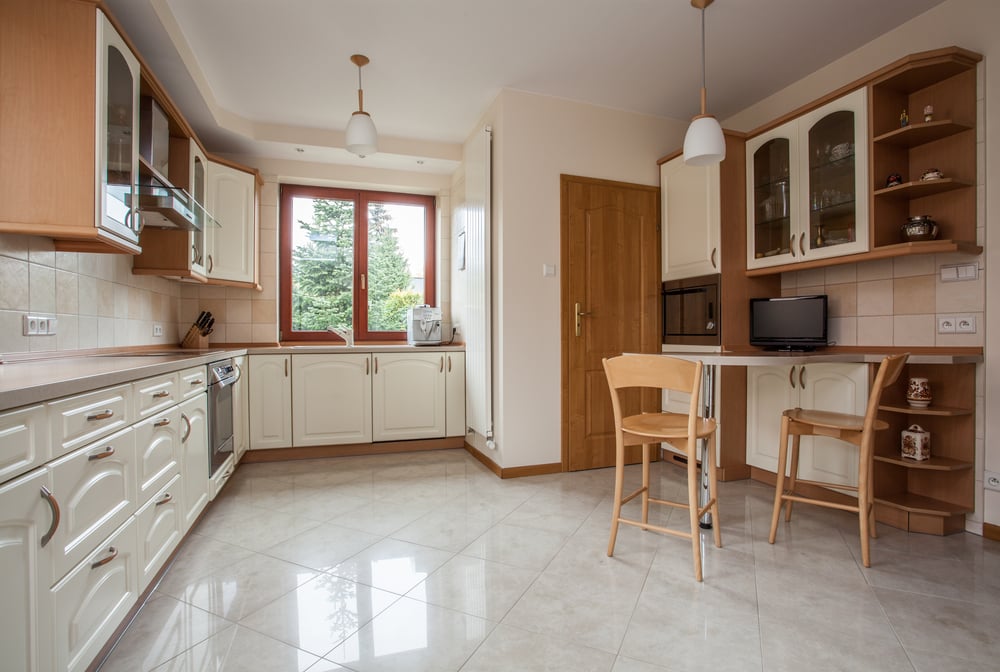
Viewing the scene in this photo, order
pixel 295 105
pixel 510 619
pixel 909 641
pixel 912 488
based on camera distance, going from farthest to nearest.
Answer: pixel 295 105
pixel 912 488
pixel 510 619
pixel 909 641

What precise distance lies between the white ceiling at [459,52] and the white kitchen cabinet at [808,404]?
1847mm

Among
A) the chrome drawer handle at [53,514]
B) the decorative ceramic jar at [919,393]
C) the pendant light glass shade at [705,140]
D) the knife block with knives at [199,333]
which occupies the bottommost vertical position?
the chrome drawer handle at [53,514]

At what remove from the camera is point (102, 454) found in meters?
1.31

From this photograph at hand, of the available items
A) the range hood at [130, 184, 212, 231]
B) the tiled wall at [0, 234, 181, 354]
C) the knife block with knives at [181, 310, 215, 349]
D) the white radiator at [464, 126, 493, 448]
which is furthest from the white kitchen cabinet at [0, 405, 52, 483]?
the knife block with knives at [181, 310, 215, 349]

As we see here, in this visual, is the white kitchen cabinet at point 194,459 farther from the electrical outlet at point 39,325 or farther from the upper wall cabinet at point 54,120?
the upper wall cabinet at point 54,120

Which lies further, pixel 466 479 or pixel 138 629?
pixel 466 479

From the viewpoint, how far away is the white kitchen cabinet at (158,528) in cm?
157

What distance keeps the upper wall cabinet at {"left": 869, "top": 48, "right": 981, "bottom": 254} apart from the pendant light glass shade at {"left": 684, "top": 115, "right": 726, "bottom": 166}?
0.78 metres

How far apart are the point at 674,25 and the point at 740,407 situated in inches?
90.5

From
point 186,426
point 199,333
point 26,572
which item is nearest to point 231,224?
point 199,333

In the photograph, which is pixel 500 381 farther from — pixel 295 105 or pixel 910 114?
pixel 910 114

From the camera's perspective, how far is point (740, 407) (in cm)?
316

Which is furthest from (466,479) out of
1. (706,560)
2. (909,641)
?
(909,641)

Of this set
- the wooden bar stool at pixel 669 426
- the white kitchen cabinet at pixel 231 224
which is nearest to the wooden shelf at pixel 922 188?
the wooden bar stool at pixel 669 426
